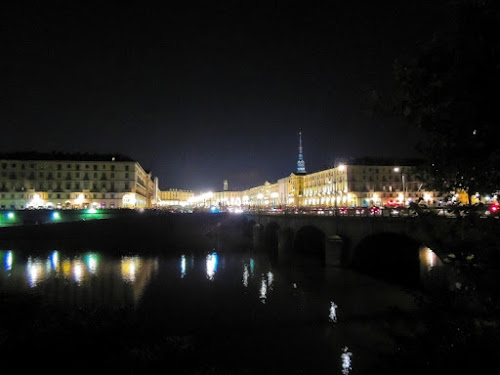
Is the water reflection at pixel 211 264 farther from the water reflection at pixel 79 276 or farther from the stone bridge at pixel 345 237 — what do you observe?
the stone bridge at pixel 345 237

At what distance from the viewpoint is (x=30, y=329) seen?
40.9 ft

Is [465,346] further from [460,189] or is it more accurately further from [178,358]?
[178,358]

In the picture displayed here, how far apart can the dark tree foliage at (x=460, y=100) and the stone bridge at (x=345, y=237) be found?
61.7ft

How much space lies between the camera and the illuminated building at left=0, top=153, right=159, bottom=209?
130 meters

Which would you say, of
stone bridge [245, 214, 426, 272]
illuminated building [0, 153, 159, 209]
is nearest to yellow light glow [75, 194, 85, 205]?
illuminated building [0, 153, 159, 209]

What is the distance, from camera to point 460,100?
5934mm

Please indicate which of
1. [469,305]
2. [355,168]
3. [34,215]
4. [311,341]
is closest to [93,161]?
[34,215]

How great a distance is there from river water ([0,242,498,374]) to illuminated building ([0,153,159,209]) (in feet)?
269

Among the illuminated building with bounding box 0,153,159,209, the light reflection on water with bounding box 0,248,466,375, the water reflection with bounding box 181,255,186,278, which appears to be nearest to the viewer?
the light reflection on water with bounding box 0,248,466,375

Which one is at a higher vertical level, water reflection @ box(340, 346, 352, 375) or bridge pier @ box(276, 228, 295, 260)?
bridge pier @ box(276, 228, 295, 260)

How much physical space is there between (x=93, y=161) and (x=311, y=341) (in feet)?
432

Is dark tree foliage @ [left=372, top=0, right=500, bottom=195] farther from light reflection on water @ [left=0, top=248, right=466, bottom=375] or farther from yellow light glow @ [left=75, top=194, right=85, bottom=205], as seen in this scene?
yellow light glow @ [left=75, top=194, right=85, bottom=205]

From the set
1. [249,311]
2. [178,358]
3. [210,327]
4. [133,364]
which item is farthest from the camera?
[249,311]

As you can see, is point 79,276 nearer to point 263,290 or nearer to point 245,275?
point 245,275
